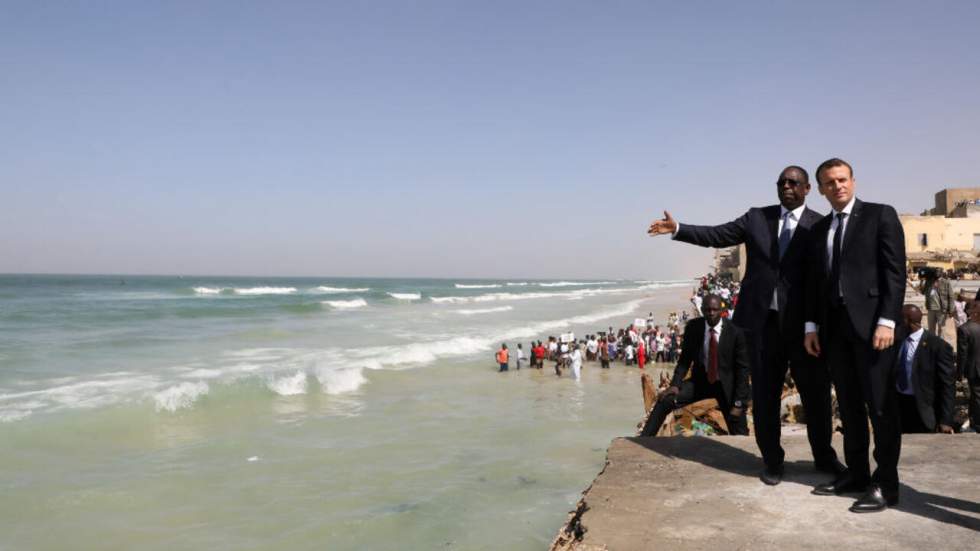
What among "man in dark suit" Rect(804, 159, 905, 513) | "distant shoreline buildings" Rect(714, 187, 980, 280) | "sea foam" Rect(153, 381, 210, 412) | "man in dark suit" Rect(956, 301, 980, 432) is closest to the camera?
"man in dark suit" Rect(804, 159, 905, 513)

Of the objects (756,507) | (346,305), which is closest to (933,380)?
(756,507)

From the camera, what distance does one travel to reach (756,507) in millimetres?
2828

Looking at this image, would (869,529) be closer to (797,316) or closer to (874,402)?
(874,402)

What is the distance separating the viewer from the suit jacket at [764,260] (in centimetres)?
326

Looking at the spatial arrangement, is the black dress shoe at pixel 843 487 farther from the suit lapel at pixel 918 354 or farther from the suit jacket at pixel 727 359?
the suit lapel at pixel 918 354

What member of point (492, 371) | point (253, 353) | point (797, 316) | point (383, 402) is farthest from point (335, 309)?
point (797, 316)

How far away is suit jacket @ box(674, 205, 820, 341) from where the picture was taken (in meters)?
3.26

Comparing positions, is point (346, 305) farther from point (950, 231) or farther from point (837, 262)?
point (837, 262)

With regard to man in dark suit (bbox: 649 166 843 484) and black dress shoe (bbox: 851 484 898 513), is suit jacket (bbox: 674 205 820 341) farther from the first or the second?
black dress shoe (bbox: 851 484 898 513)

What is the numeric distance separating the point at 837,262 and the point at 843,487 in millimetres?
1064

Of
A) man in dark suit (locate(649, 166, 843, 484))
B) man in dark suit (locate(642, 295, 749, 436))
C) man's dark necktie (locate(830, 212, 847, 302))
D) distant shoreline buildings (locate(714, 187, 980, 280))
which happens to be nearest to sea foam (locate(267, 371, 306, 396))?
man in dark suit (locate(642, 295, 749, 436))

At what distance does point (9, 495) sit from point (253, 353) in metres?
15.8

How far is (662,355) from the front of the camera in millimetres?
23859

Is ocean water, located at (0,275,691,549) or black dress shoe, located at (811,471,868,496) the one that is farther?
ocean water, located at (0,275,691,549)
